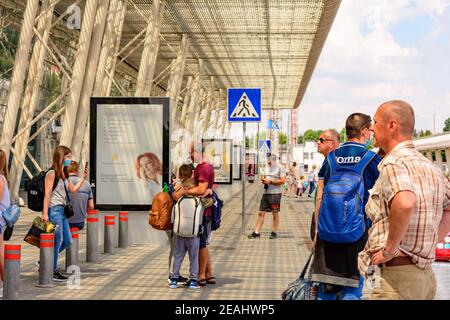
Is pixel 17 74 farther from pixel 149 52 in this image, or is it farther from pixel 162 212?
pixel 162 212

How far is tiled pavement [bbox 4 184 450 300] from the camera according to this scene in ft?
29.8

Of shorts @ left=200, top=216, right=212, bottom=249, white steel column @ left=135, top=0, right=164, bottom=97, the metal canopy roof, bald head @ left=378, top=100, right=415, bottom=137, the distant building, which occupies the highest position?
the metal canopy roof

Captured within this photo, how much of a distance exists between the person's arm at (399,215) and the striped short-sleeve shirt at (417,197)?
38mm

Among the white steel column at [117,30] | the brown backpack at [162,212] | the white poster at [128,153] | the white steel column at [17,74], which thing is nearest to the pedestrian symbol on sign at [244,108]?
the white poster at [128,153]

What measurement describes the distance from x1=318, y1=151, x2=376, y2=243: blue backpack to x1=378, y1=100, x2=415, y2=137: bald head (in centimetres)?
147

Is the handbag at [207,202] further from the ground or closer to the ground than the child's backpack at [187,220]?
further from the ground

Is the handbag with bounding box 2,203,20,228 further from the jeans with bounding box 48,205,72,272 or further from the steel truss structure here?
the steel truss structure

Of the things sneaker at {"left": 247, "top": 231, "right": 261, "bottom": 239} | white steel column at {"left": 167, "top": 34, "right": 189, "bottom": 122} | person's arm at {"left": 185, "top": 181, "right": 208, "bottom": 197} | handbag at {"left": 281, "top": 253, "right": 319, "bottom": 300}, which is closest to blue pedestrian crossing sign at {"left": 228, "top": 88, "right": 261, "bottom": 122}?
sneaker at {"left": 247, "top": 231, "right": 261, "bottom": 239}

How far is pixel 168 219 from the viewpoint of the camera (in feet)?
31.4

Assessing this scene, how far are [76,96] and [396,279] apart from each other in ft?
66.5

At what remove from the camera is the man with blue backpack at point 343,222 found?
5.65 metres

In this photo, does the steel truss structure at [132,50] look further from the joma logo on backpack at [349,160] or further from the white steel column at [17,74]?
the joma logo on backpack at [349,160]

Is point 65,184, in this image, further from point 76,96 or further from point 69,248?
point 76,96
